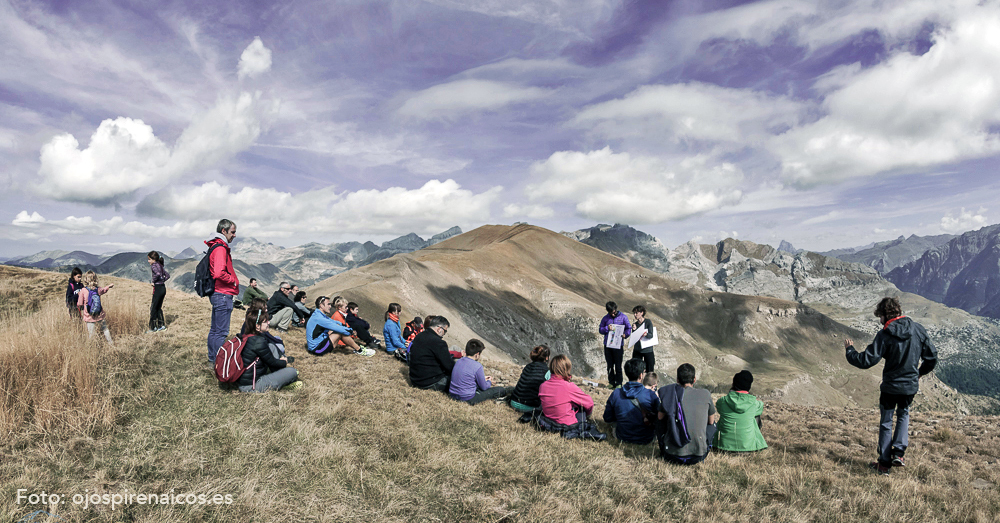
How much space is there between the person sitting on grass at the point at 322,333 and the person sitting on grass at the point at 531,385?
5.89 m

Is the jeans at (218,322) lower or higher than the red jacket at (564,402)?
higher

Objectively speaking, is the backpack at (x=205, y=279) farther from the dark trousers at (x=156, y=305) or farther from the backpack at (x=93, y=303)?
the dark trousers at (x=156, y=305)

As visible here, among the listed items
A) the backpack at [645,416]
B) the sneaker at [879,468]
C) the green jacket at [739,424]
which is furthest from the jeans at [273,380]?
the sneaker at [879,468]

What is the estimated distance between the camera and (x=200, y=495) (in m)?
4.25

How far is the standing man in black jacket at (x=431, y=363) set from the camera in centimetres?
916

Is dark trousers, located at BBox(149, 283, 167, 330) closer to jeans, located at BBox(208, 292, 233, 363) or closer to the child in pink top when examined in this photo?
jeans, located at BBox(208, 292, 233, 363)

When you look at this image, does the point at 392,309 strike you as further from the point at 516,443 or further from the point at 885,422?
the point at 885,422

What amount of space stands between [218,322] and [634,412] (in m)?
8.62

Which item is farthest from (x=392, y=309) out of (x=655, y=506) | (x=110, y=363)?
(x=655, y=506)

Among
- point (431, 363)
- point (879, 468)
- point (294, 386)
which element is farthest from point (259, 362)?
point (879, 468)

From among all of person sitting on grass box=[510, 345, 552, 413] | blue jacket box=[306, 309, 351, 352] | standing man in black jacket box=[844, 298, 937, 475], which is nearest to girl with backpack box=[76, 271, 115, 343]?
blue jacket box=[306, 309, 351, 352]

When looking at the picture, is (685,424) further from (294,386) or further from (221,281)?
(221,281)

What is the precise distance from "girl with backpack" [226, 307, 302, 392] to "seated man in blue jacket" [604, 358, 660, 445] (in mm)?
6166

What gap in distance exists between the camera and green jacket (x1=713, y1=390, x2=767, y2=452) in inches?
276
